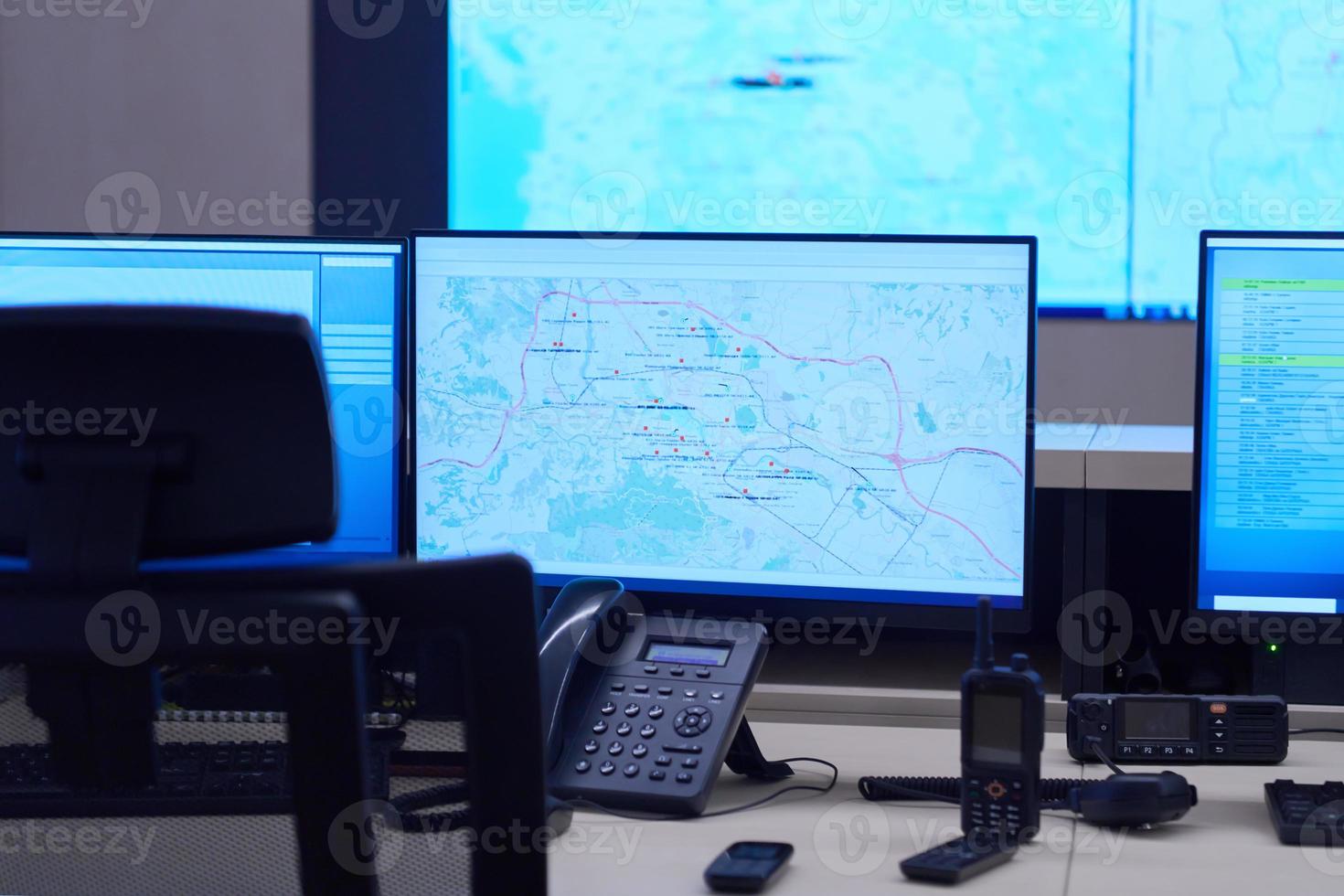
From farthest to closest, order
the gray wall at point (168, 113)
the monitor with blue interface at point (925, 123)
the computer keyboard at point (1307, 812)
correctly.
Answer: the gray wall at point (168, 113) < the monitor with blue interface at point (925, 123) < the computer keyboard at point (1307, 812)

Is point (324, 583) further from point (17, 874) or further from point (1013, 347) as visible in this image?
point (1013, 347)

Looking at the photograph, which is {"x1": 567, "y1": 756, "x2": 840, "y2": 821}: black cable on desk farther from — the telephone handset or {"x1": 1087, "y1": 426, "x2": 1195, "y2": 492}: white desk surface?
{"x1": 1087, "y1": 426, "x2": 1195, "y2": 492}: white desk surface

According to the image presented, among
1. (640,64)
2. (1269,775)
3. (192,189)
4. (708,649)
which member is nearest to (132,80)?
(192,189)

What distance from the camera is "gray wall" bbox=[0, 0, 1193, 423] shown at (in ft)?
8.34

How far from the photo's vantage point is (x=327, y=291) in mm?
1285

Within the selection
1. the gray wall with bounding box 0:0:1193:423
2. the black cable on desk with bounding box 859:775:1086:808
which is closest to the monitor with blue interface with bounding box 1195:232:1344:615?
the black cable on desk with bounding box 859:775:1086:808

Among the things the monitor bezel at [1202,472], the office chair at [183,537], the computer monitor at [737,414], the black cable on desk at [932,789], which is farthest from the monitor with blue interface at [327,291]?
the monitor bezel at [1202,472]

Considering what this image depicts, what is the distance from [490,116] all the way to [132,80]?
729 millimetres

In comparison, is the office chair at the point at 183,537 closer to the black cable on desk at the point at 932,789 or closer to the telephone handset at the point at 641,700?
the telephone handset at the point at 641,700

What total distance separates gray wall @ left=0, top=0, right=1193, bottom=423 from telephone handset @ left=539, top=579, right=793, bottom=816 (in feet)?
5.37

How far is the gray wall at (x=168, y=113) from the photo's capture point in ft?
8.34

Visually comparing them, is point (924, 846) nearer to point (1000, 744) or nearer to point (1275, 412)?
point (1000, 744)

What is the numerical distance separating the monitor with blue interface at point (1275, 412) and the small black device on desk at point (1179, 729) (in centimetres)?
10

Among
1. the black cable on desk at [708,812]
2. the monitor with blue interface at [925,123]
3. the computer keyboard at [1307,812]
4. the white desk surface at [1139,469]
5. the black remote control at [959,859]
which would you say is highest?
the monitor with blue interface at [925,123]
